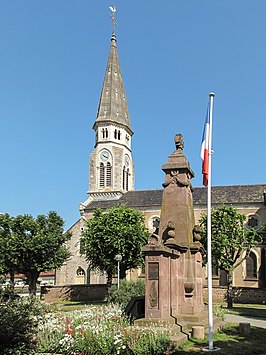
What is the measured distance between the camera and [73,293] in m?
46.9

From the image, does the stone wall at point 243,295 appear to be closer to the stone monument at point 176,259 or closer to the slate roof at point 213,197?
the slate roof at point 213,197

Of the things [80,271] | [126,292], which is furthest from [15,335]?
[80,271]

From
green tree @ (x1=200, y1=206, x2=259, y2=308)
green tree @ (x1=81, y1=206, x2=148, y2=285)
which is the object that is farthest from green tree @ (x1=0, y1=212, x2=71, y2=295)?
green tree @ (x1=200, y1=206, x2=259, y2=308)

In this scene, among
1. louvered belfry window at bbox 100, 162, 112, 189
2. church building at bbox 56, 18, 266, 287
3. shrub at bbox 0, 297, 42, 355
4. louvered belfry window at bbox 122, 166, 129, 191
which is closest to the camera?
shrub at bbox 0, 297, 42, 355

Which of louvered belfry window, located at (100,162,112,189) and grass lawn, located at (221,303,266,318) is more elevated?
louvered belfry window, located at (100,162,112,189)

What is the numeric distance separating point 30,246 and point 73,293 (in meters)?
10.0

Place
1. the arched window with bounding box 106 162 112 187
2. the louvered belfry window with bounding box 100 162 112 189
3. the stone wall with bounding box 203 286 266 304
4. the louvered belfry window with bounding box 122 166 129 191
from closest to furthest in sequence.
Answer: the stone wall with bounding box 203 286 266 304 < the louvered belfry window with bounding box 100 162 112 189 < the arched window with bounding box 106 162 112 187 < the louvered belfry window with bounding box 122 166 129 191

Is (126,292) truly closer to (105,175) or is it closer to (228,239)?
(228,239)

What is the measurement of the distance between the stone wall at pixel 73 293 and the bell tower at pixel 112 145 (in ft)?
85.8

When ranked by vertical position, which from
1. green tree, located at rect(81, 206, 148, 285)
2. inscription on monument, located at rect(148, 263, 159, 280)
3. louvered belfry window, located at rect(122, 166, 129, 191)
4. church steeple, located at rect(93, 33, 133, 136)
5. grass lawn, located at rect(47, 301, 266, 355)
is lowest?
grass lawn, located at rect(47, 301, 266, 355)

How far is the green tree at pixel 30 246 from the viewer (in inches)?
1587

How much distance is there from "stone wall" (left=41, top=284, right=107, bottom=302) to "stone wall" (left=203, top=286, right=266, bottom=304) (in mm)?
12622

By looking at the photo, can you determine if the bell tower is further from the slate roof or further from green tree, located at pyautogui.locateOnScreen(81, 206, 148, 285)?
green tree, located at pyautogui.locateOnScreen(81, 206, 148, 285)

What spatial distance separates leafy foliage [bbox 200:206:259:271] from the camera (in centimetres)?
3578
